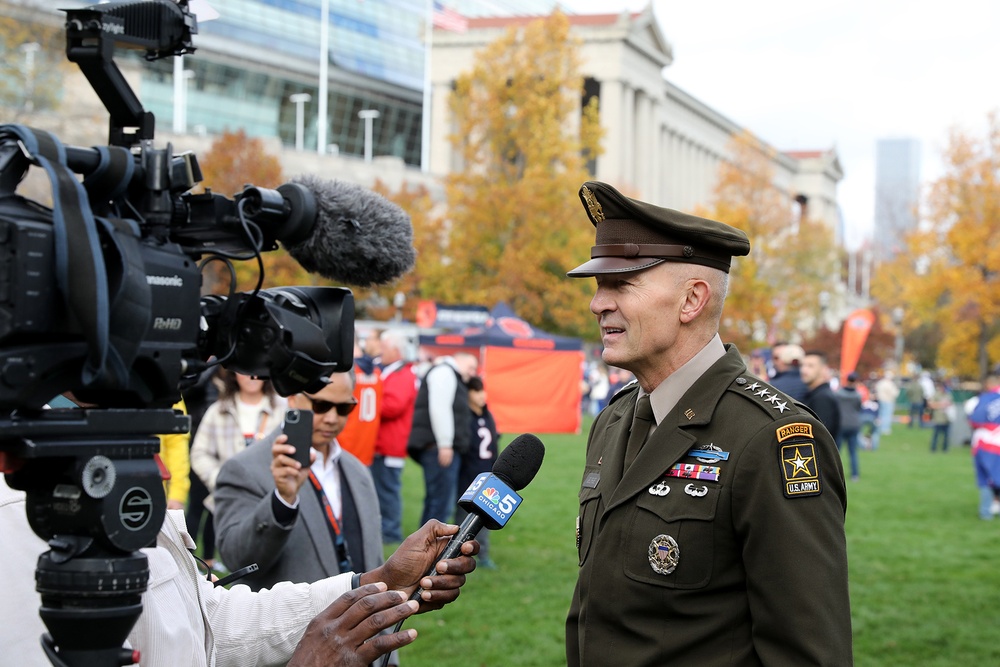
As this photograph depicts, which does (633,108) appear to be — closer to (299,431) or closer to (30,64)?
(30,64)

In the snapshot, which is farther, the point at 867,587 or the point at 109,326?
the point at 867,587

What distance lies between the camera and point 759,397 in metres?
3.13

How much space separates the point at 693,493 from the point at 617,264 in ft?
2.38

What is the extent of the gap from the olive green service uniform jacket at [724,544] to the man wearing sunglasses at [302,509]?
1.46 m

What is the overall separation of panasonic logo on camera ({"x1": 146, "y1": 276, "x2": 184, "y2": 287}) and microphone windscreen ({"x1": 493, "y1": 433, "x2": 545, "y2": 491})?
1.09 meters

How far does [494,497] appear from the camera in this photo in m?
2.73

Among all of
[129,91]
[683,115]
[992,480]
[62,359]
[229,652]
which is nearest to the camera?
[62,359]

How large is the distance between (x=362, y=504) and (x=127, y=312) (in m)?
3.10

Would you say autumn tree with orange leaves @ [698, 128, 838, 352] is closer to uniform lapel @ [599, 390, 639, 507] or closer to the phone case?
the phone case

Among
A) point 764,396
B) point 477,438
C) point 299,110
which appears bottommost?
point 477,438

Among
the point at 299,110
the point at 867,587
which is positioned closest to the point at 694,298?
the point at 867,587

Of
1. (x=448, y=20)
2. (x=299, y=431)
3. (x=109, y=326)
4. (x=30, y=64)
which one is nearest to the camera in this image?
(x=109, y=326)

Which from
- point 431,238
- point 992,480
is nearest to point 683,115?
point 431,238

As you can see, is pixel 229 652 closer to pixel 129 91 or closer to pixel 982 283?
pixel 129 91
